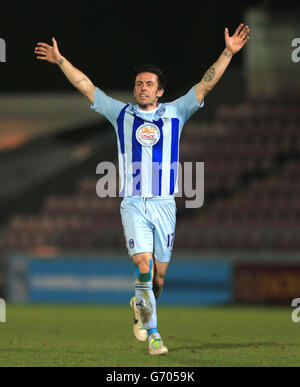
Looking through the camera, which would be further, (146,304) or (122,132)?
(122,132)

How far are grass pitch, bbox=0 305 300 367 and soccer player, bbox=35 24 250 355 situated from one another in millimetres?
562

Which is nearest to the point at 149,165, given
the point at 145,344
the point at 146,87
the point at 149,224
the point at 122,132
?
the point at 122,132

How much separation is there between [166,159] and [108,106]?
0.73m

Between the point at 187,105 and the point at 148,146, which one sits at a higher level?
the point at 187,105

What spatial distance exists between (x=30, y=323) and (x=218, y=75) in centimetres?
504

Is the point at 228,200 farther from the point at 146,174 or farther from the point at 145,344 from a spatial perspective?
the point at 146,174

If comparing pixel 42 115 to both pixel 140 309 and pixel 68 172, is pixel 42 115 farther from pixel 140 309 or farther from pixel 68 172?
pixel 140 309

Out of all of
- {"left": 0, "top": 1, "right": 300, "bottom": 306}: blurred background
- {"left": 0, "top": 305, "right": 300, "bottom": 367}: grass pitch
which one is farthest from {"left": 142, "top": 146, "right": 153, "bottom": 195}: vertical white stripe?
{"left": 0, "top": 1, "right": 300, "bottom": 306}: blurred background

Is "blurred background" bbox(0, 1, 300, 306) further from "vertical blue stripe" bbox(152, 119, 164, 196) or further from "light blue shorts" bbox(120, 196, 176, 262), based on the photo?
"vertical blue stripe" bbox(152, 119, 164, 196)

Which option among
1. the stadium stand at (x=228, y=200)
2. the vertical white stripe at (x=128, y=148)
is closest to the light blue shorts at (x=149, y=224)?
the vertical white stripe at (x=128, y=148)

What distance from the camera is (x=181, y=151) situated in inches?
832

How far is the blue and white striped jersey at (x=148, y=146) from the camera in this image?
24.9 feet

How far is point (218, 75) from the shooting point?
7672 millimetres
